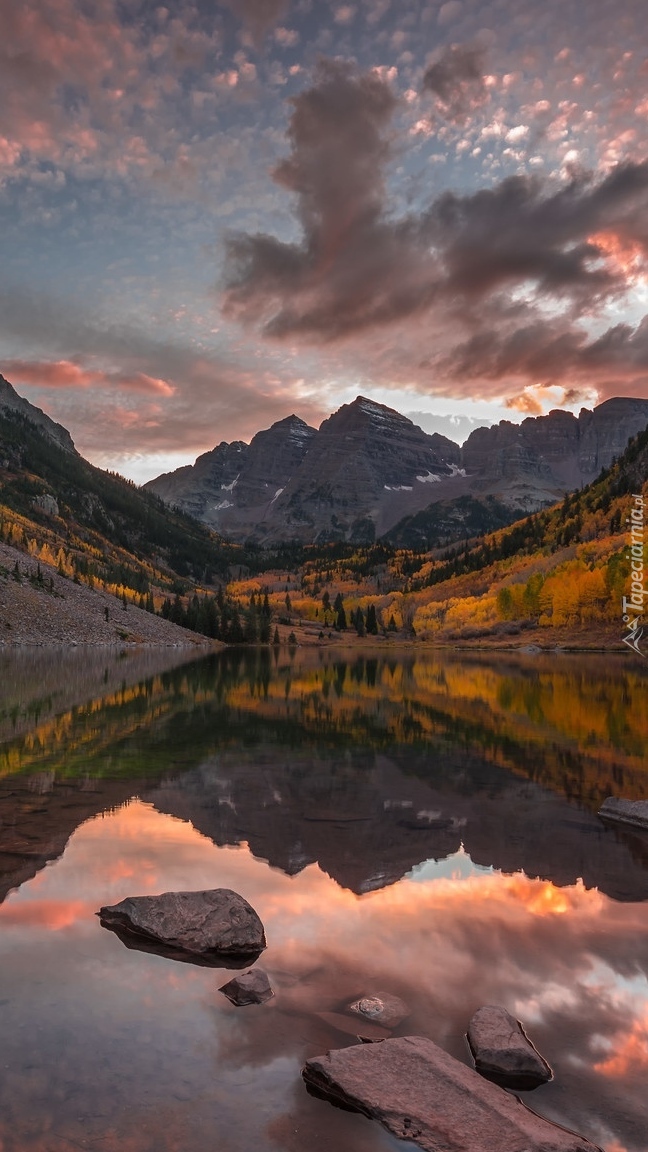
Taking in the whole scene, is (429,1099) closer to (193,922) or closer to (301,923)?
(301,923)

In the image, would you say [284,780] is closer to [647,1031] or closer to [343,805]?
[343,805]

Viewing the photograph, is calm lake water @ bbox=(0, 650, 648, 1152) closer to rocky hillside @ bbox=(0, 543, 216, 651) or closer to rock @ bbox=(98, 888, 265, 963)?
rock @ bbox=(98, 888, 265, 963)

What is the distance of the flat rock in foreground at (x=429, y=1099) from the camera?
296 inches

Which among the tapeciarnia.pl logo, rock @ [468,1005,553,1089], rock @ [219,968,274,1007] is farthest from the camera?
the tapeciarnia.pl logo

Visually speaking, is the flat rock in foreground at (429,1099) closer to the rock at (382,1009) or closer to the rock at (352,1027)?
the rock at (352,1027)

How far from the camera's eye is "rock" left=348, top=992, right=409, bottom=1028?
10180 mm

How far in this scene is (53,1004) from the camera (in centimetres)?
1038

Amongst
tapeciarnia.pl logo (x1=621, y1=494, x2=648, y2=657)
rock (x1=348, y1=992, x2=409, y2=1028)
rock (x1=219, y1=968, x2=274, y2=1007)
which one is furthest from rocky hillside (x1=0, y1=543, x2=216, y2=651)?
rock (x1=348, y1=992, x2=409, y2=1028)

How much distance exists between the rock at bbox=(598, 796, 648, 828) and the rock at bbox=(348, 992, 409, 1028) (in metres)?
13.4

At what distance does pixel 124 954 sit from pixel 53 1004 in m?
1.99

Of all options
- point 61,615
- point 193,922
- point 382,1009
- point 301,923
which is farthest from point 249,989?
point 61,615

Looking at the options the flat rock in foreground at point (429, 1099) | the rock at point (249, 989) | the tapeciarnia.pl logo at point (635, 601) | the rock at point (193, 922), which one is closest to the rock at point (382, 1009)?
the flat rock in foreground at point (429, 1099)

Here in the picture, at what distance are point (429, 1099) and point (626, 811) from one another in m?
16.0

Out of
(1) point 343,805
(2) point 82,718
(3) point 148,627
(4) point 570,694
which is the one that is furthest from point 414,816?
(3) point 148,627
